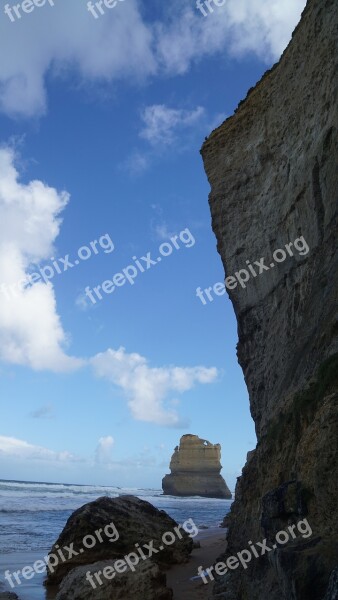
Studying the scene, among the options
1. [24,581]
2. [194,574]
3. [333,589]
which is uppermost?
[333,589]

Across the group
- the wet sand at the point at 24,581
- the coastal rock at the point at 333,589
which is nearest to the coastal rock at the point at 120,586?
the wet sand at the point at 24,581

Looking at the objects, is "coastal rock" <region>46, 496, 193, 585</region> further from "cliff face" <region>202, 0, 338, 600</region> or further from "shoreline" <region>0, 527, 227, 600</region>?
"cliff face" <region>202, 0, 338, 600</region>

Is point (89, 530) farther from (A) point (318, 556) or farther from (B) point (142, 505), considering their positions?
(A) point (318, 556)

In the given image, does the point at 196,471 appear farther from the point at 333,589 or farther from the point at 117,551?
the point at 333,589

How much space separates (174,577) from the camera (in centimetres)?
1196

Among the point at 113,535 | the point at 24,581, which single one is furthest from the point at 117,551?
the point at 24,581

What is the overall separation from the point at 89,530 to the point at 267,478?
753cm

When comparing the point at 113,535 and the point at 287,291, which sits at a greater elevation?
the point at 287,291

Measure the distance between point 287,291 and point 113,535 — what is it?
9481mm

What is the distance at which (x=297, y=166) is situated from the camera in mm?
14992

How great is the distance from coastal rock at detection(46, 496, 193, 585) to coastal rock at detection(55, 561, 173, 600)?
10.5 ft

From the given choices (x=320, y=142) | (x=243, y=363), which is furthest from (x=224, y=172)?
(x=243, y=363)

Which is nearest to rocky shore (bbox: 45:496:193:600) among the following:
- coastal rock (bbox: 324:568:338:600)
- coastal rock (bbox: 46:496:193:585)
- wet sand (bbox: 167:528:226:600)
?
coastal rock (bbox: 46:496:193:585)

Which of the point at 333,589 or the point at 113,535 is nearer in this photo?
the point at 333,589
